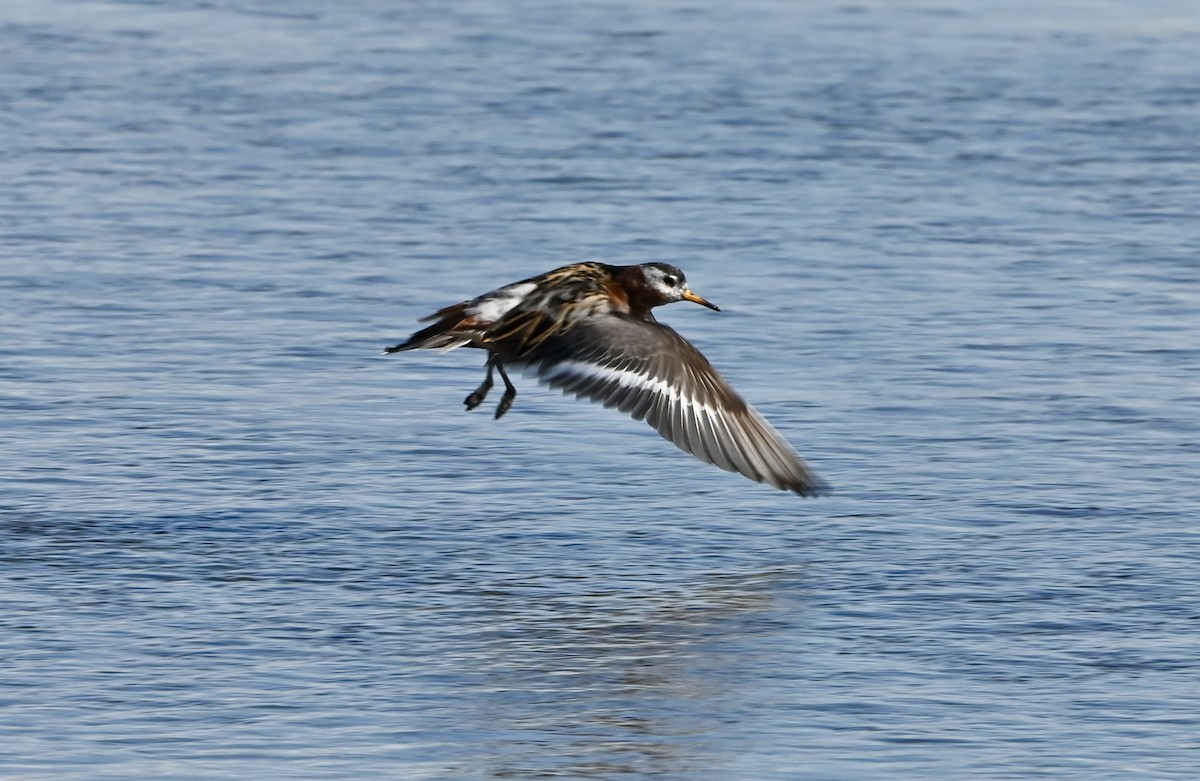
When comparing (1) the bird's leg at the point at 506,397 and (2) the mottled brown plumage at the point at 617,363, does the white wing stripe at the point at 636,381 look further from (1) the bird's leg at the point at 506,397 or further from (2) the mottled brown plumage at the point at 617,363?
(1) the bird's leg at the point at 506,397

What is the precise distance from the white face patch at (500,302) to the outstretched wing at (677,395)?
0.99 ft

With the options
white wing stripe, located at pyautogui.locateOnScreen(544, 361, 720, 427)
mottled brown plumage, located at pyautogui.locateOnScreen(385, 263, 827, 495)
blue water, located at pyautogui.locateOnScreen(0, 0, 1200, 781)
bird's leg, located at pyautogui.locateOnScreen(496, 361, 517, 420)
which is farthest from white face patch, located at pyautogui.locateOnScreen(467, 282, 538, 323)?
blue water, located at pyautogui.locateOnScreen(0, 0, 1200, 781)

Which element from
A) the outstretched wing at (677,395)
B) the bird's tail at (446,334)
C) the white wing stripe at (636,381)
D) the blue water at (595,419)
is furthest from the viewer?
the bird's tail at (446,334)

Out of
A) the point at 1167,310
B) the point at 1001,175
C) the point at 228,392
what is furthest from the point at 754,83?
the point at 228,392

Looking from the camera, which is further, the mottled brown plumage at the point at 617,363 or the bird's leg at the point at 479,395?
the bird's leg at the point at 479,395

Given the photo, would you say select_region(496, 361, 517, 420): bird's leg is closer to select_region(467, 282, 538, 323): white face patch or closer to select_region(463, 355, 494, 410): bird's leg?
select_region(463, 355, 494, 410): bird's leg

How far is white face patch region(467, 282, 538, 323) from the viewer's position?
9.42 metres

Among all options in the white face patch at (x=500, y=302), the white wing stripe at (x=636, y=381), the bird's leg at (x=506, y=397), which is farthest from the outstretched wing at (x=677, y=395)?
the bird's leg at (x=506, y=397)

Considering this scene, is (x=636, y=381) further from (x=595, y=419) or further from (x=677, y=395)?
(x=595, y=419)

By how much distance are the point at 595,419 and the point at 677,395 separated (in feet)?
5.61

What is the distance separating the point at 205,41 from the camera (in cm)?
1933

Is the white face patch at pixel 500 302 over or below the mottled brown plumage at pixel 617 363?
over

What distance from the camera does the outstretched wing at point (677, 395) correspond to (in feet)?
29.3

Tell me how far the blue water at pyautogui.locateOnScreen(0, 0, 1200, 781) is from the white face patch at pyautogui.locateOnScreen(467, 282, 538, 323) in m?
0.70
